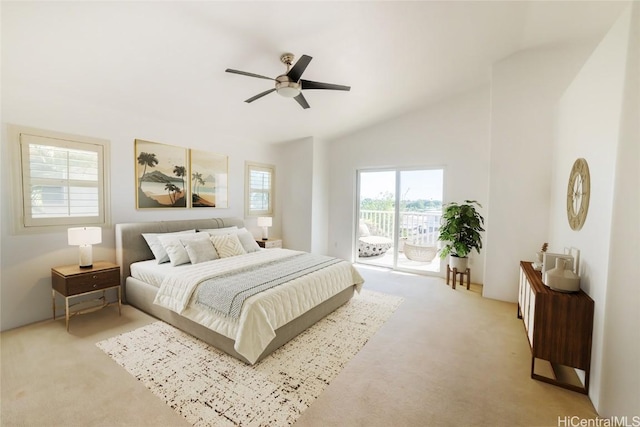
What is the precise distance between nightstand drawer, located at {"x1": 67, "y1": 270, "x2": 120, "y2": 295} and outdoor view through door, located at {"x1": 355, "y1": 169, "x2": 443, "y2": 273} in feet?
14.0

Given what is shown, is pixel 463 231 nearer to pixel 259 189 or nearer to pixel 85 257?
pixel 259 189

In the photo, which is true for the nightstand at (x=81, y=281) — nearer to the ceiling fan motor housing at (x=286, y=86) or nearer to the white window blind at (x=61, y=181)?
the white window blind at (x=61, y=181)

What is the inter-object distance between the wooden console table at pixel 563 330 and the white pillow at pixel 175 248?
3.64m

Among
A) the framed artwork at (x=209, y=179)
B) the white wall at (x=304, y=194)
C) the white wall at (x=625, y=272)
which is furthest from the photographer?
the white wall at (x=304, y=194)

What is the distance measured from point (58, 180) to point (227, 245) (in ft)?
6.53

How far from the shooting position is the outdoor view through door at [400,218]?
16.3ft

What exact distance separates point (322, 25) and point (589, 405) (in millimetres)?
3706

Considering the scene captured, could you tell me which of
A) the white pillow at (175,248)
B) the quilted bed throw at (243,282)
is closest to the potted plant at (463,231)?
the quilted bed throw at (243,282)

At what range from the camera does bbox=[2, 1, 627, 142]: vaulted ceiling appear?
2215 millimetres

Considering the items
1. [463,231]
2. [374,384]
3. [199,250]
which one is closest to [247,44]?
[199,250]

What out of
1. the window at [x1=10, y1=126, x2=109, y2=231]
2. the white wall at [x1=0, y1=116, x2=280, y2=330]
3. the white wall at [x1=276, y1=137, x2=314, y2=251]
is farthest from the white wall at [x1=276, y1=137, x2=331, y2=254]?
the window at [x1=10, y1=126, x2=109, y2=231]

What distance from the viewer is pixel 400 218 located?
17.5ft

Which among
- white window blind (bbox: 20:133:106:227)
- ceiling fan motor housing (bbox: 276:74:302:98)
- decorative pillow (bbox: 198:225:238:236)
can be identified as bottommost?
decorative pillow (bbox: 198:225:238:236)

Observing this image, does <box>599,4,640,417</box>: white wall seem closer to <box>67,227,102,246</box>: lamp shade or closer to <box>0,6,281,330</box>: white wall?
<box>0,6,281,330</box>: white wall
